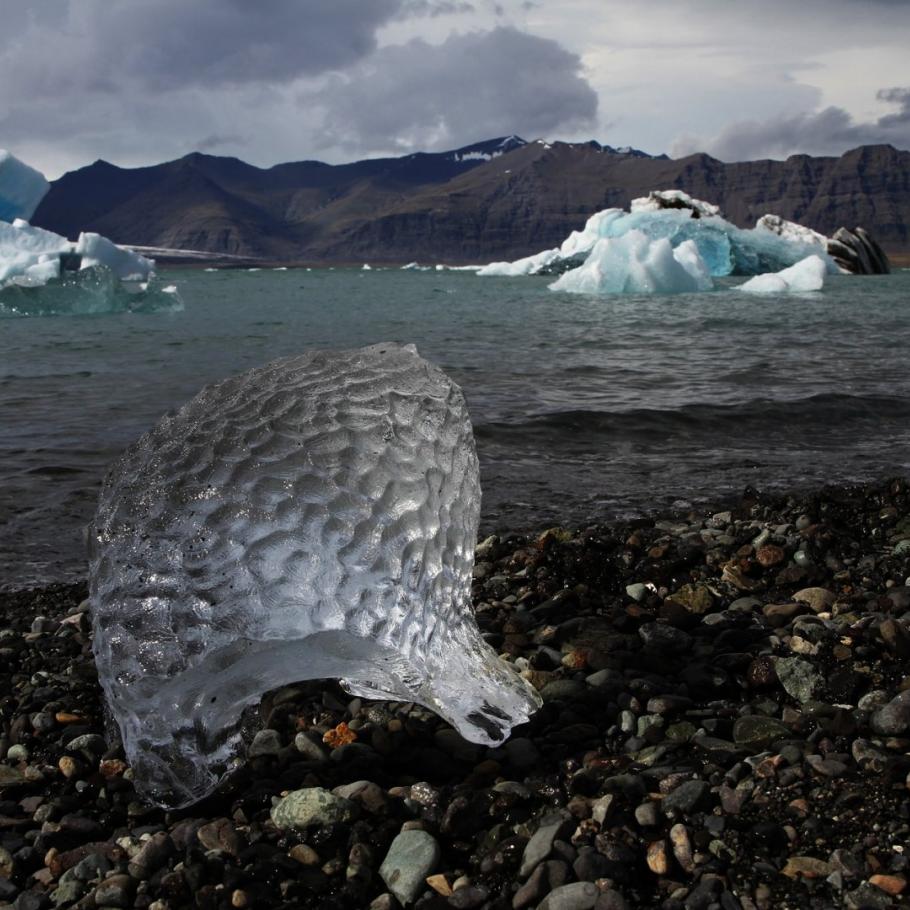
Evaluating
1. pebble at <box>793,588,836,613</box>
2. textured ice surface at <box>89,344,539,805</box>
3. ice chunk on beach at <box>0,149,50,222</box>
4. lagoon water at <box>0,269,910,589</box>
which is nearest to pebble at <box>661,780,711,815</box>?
textured ice surface at <box>89,344,539,805</box>

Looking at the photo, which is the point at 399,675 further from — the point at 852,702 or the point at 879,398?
the point at 879,398

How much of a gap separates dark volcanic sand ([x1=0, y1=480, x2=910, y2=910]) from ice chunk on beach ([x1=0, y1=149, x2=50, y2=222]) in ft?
98.9

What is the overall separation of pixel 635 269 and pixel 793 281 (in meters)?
7.52

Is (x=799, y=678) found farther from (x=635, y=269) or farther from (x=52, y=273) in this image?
(x=635, y=269)

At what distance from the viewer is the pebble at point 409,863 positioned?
6.15 ft

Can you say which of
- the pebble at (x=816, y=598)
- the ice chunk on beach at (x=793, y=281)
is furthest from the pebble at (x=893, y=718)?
the ice chunk on beach at (x=793, y=281)

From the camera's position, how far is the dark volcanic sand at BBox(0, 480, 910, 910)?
185 centimetres

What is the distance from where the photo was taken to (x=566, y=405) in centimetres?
875

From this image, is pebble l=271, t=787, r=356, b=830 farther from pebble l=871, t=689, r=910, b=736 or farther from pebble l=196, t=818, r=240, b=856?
pebble l=871, t=689, r=910, b=736

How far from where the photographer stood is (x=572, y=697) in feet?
8.63

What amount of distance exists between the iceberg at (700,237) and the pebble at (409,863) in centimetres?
4394

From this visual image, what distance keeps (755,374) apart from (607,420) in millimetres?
3865

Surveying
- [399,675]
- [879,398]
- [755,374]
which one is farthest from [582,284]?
[399,675]

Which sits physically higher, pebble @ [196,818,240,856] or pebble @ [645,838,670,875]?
pebble @ [645,838,670,875]
